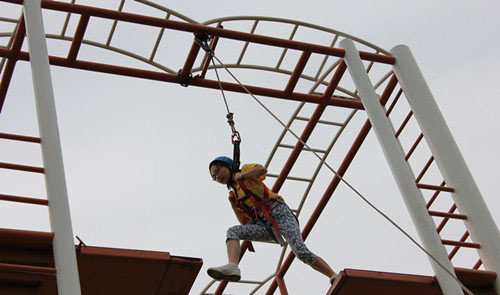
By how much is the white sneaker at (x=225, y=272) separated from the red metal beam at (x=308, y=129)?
7.91ft

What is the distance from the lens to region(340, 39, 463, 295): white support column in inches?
329

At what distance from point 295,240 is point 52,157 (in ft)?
8.26

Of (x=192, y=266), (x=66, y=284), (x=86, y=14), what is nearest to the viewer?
(x=66, y=284)

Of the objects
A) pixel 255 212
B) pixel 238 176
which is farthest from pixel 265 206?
pixel 238 176

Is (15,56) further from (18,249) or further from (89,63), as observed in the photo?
(18,249)

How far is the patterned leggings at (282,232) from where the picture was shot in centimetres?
841

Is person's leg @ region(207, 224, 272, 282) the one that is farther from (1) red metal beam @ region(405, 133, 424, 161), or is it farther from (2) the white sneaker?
(1) red metal beam @ region(405, 133, 424, 161)

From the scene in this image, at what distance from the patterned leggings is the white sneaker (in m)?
0.55

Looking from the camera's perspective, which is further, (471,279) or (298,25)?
(298,25)

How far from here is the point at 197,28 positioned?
375 inches

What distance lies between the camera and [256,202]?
8.75 m

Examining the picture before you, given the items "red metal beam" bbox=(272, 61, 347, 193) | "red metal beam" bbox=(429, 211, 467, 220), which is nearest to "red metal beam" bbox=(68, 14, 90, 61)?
"red metal beam" bbox=(272, 61, 347, 193)

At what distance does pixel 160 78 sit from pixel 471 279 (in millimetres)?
3904

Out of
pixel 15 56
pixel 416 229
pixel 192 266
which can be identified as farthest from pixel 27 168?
pixel 416 229
